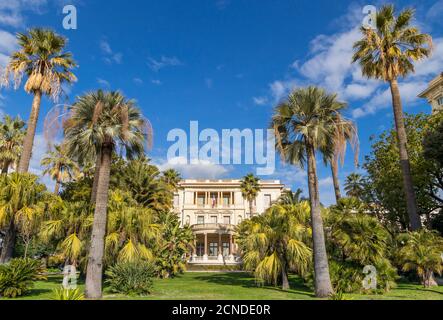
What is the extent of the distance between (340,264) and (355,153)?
580 centimetres

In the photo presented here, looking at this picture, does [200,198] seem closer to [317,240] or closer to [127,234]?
[127,234]

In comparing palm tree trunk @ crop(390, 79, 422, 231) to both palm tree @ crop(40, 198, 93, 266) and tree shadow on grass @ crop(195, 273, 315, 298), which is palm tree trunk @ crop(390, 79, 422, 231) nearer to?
tree shadow on grass @ crop(195, 273, 315, 298)

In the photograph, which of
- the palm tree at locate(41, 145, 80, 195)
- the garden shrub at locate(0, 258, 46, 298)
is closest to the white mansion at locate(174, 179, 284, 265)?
the palm tree at locate(41, 145, 80, 195)

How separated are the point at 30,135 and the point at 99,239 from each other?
455 inches

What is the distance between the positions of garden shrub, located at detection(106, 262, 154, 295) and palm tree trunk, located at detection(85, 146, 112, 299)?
1828mm

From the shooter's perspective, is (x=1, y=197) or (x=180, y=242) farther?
(x=180, y=242)

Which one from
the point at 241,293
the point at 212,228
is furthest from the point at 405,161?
the point at 212,228

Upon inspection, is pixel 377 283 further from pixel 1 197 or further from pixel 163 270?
pixel 1 197

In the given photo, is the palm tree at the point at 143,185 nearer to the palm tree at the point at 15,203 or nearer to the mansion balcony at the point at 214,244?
the palm tree at the point at 15,203

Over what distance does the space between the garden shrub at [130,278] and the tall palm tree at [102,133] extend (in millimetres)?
1814

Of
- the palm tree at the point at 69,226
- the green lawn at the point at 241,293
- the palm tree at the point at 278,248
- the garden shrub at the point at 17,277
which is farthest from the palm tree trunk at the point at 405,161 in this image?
the garden shrub at the point at 17,277

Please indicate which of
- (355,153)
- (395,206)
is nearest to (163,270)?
(355,153)

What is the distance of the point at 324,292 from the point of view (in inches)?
515

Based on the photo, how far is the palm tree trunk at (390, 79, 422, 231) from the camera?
18688 mm
